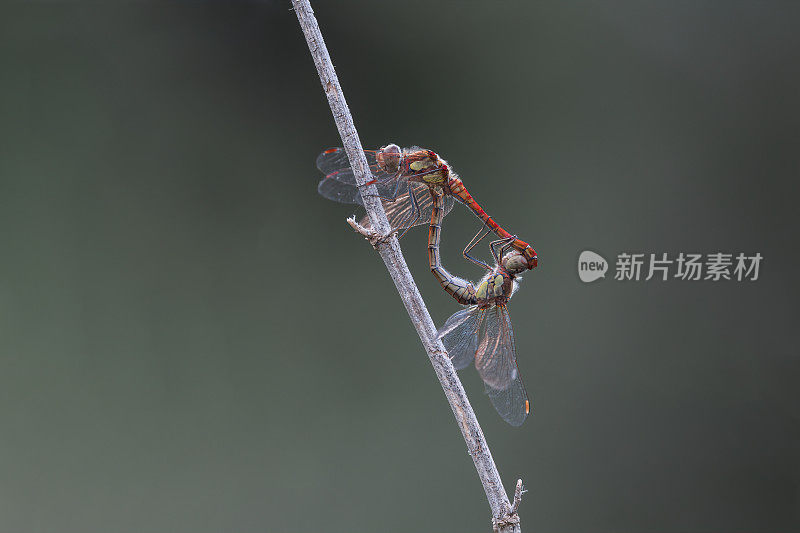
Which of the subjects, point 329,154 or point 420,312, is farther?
point 329,154

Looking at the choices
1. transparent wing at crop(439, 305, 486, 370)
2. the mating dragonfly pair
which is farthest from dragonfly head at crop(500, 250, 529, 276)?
transparent wing at crop(439, 305, 486, 370)

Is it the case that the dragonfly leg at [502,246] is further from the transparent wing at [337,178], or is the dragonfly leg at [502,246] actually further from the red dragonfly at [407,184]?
the transparent wing at [337,178]

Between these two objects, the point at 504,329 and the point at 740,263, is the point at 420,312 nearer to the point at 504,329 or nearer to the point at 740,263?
the point at 504,329

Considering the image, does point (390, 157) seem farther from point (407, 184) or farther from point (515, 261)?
point (515, 261)

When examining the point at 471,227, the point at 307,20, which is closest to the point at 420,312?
the point at 307,20

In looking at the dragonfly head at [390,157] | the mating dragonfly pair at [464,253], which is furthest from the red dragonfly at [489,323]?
the dragonfly head at [390,157]

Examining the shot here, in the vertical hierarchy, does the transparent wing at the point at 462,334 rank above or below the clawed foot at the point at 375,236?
below

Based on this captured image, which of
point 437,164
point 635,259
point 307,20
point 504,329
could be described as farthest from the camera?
point 635,259
